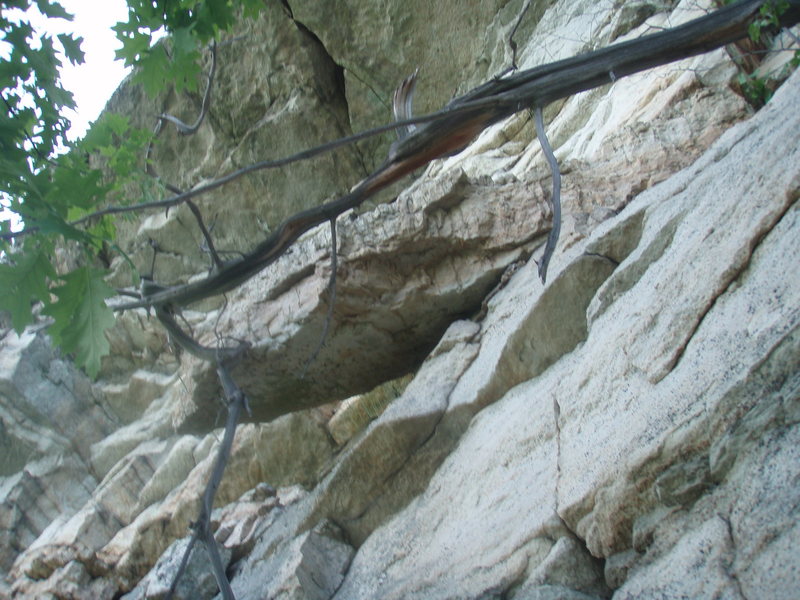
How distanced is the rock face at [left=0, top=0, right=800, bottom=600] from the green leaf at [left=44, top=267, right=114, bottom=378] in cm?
164

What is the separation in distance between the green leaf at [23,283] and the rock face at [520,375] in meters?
1.87

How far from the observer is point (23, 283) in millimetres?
1995

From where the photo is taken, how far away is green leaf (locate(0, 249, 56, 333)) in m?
1.96

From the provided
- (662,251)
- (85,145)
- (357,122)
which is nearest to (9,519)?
(357,122)

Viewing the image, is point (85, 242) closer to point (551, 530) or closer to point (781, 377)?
point (551, 530)

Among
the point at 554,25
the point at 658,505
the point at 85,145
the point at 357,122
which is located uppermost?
the point at 357,122

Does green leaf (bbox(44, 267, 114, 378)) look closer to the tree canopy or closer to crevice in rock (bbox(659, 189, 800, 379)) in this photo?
the tree canopy

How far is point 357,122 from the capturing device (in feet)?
33.6

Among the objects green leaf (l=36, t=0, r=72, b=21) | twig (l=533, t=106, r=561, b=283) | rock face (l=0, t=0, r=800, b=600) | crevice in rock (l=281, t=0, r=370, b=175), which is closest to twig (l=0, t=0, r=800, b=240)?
twig (l=533, t=106, r=561, b=283)

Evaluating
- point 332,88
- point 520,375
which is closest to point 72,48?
point 520,375

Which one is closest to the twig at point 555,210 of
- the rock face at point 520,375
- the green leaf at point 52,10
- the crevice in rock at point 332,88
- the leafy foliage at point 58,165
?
the rock face at point 520,375

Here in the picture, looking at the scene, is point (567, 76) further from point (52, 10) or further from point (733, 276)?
point (52, 10)

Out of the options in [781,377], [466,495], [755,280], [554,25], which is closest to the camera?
[781,377]

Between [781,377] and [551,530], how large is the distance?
994mm
